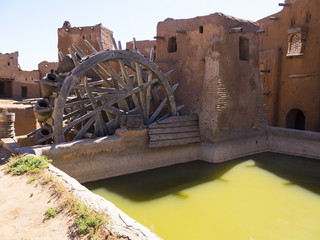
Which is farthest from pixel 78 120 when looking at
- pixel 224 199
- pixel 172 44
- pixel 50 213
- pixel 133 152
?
pixel 172 44

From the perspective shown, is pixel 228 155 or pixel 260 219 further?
pixel 228 155

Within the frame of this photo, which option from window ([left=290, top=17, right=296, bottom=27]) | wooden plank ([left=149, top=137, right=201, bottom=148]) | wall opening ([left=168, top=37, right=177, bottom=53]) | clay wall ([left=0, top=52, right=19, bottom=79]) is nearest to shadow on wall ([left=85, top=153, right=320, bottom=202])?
wooden plank ([left=149, top=137, right=201, bottom=148])

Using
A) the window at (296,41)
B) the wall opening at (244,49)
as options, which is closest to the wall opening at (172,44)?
the wall opening at (244,49)

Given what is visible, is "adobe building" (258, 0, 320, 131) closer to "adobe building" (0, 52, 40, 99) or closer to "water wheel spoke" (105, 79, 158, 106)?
"water wheel spoke" (105, 79, 158, 106)

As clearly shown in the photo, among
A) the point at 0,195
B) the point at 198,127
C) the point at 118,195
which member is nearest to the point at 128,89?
the point at 198,127

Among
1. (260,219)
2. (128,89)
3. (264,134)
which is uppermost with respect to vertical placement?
(128,89)

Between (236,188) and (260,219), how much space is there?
1.57 metres

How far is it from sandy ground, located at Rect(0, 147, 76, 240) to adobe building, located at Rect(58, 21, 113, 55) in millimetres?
12784

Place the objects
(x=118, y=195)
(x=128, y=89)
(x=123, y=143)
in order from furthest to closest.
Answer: (x=128, y=89) < (x=123, y=143) < (x=118, y=195)

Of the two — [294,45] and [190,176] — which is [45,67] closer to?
[190,176]

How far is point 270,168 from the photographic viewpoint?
8.81 meters

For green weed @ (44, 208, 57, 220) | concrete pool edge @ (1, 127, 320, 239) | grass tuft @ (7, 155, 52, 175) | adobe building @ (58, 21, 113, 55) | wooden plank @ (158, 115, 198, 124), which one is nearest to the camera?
green weed @ (44, 208, 57, 220)

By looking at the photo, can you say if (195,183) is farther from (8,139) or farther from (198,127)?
(8,139)

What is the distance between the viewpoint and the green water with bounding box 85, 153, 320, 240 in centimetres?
513
